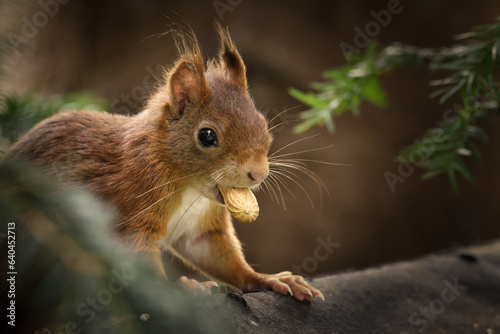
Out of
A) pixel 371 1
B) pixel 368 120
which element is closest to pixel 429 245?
pixel 368 120

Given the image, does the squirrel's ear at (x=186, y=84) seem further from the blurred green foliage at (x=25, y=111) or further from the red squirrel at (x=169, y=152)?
the blurred green foliage at (x=25, y=111)

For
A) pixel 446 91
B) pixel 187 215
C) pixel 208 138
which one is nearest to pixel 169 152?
pixel 208 138

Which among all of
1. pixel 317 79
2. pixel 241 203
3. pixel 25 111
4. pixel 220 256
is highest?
pixel 25 111

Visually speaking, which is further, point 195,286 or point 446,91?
point 446,91

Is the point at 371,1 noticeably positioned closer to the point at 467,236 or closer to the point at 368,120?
the point at 368,120

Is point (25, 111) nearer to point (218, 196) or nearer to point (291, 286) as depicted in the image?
point (218, 196)

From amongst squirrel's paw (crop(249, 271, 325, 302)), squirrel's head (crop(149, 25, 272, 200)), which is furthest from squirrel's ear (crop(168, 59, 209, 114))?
squirrel's paw (crop(249, 271, 325, 302))
